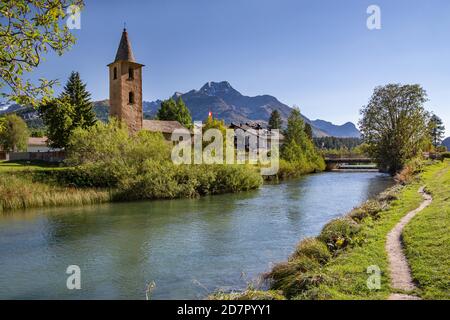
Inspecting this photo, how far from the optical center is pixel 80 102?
166 feet

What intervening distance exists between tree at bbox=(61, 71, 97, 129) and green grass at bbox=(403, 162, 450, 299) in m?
43.7

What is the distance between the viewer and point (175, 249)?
1623 centimetres

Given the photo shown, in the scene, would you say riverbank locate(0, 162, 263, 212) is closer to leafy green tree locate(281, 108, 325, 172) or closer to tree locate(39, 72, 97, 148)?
tree locate(39, 72, 97, 148)

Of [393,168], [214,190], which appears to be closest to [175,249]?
[214,190]

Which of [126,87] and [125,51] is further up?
[125,51]

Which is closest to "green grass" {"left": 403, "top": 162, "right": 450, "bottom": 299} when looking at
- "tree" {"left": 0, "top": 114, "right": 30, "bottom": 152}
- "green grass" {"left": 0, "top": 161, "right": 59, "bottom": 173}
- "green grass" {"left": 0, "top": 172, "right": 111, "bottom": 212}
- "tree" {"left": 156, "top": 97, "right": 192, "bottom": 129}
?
"green grass" {"left": 0, "top": 172, "right": 111, "bottom": 212}

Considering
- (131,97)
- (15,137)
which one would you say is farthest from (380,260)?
(15,137)

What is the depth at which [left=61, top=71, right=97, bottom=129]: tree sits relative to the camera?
4977 centimetres

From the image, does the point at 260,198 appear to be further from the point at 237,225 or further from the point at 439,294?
Answer: the point at 439,294

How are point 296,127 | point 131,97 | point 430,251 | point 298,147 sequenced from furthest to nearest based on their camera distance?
point 296,127 → point 298,147 → point 131,97 → point 430,251

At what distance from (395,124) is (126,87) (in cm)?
3682

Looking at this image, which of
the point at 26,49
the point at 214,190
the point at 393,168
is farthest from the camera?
the point at 393,168

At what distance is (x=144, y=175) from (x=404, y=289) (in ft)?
90.4

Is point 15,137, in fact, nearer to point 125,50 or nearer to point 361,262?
point 125,50
